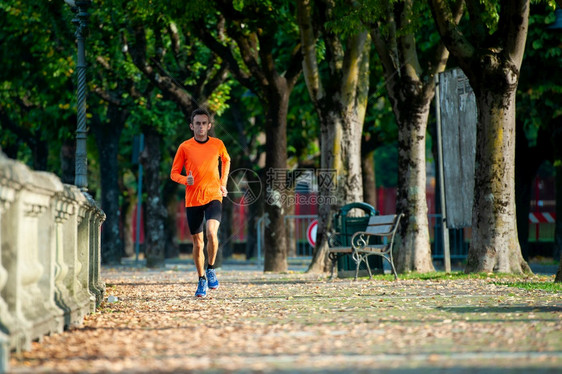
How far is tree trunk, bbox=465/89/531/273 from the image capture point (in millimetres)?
17203

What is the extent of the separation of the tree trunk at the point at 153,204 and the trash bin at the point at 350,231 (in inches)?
379

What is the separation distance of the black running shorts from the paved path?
96cm

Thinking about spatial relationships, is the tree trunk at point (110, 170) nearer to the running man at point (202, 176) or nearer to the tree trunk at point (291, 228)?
the tree trunk at point (291, 228)

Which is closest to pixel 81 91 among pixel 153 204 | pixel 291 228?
pixel 153 204

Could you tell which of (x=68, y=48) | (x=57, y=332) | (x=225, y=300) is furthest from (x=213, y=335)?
(x=68, y=48)

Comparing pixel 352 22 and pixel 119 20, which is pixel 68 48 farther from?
pixel 352 22

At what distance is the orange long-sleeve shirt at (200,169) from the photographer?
45.6 feet

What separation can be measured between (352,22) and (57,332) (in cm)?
1087

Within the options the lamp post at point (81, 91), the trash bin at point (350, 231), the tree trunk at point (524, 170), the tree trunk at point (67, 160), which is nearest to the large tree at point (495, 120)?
the trash bin at point (350, 231)

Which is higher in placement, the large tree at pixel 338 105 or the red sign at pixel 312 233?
the large tree at pixel 338 105

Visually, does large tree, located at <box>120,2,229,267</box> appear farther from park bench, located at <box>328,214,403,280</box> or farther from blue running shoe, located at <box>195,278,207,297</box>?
blue running shoe, located at <box>195,278,207,297</box>

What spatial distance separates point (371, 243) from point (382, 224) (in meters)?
1.34

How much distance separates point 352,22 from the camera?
18859 mm

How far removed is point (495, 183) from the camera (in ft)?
56.7
